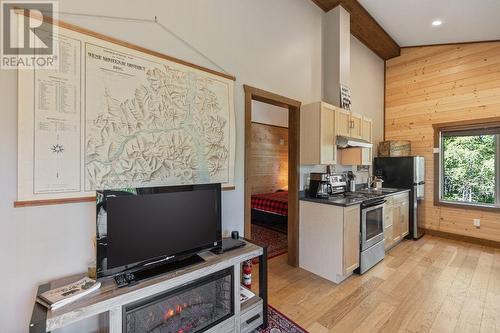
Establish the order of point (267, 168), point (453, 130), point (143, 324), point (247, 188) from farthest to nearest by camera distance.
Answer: point (267, 168) < point (453, 130) < point (247, 188) < point (143, 324)

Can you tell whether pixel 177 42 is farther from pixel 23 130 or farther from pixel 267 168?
pixel 267 168

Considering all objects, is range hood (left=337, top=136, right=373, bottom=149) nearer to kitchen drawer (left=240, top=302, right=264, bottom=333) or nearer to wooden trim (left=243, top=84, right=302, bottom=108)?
wooden trim (left=243, top=84, right=302, bottom=108)

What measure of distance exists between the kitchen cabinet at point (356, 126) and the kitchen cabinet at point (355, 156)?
0.23 meters

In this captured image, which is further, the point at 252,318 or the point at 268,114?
the point at 268,114

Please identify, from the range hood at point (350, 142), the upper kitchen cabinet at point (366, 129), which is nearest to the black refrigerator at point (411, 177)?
the upper kitchen cabinet at point (366, 129)

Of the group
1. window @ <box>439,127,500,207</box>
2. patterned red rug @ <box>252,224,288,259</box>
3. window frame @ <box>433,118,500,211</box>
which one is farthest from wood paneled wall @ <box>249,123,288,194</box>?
window @ <box>439,127,500,207</box>

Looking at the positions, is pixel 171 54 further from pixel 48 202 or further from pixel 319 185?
pixel 319 185

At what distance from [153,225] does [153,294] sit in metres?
0.41

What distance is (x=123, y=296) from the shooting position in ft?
4.19

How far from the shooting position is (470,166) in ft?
14.0

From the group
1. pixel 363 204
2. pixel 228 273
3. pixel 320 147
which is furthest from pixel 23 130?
pixel 363 204

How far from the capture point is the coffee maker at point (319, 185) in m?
3.21

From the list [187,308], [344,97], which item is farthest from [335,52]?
[187,308]

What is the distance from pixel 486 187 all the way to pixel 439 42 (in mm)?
2770
